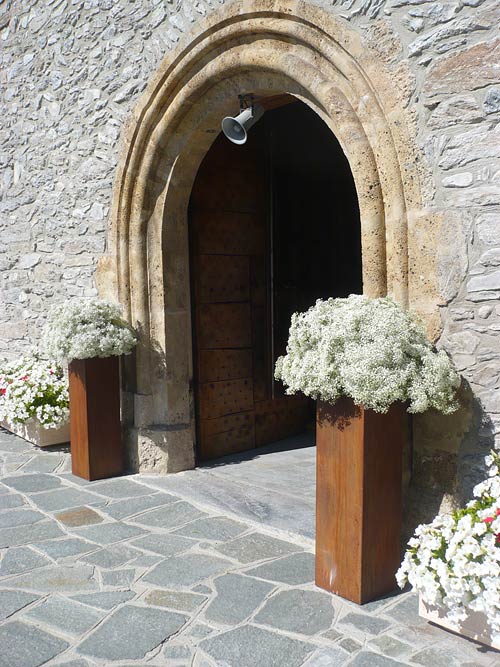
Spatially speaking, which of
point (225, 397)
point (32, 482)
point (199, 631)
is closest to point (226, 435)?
point (225, 397)

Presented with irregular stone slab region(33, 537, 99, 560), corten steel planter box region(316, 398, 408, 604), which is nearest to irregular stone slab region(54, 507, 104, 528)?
irregular stone slab region(33, 537, 99, 560)

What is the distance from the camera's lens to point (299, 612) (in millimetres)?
2574

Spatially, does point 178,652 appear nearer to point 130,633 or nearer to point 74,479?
point 130,633

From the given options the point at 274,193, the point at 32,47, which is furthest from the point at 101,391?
the point at 32,47

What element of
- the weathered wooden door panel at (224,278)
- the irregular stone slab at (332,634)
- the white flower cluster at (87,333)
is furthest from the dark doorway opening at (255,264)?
the irregular stone slab at (332,634)

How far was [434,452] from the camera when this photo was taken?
9.43 feet

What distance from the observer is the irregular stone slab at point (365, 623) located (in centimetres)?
244

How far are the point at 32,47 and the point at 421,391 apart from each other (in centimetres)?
468

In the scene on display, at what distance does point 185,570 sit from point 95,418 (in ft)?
5.47

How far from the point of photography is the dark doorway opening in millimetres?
4758

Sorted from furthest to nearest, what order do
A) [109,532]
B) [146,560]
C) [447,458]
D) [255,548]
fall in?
1. [109,532]
2. [255,548]
3. [146,560]
4. [447,458]

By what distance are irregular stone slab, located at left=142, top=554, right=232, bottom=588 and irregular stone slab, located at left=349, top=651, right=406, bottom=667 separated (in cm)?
85

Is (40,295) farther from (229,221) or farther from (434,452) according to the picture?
(434,452)

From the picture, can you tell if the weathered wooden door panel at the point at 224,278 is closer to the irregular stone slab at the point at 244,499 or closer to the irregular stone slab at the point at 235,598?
the irregular stone slab at the point at 244,499
